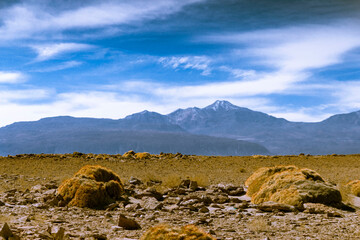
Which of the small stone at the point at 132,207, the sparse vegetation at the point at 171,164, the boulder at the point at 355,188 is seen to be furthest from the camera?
the sparse vegetation at the point at 171,164

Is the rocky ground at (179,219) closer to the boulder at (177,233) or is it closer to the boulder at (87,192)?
the boulder at (87,192)

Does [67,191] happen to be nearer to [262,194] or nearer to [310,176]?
[262,194]

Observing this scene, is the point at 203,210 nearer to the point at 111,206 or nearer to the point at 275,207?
the point at 275,207

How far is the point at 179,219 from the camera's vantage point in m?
8.75

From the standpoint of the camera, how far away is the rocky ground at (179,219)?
715 centimetres

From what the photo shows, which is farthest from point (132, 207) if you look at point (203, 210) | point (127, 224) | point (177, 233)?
point (177, 233)

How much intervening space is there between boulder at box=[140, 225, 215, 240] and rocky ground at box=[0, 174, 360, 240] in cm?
202

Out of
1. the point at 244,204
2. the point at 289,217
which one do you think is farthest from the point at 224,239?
the point at 244,204

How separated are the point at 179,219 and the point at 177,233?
407 centimetres

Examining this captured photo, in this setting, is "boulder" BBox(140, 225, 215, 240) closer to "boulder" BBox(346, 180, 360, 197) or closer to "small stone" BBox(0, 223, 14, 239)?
"small stone" BBox(0, 223, 14, 239)

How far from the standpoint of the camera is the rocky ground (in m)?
7.15

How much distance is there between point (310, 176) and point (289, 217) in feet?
12.4

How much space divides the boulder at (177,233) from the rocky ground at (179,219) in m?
2.02

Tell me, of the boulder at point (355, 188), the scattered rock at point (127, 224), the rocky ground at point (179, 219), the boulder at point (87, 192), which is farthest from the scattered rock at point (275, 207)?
the boulder at point (355, 188)
